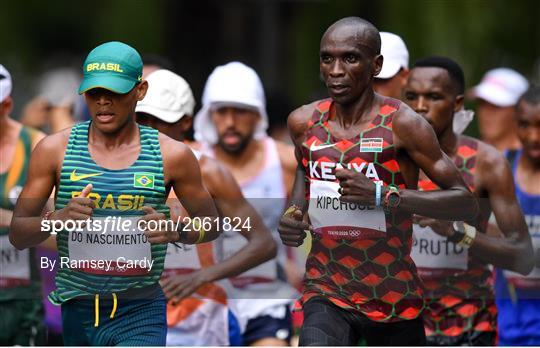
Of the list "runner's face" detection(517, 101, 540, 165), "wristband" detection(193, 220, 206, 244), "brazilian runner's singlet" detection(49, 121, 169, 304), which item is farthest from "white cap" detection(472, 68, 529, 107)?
"brazilian runner's singlet" detection(49, 121, 169, 304)

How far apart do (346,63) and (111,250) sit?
4.25ft

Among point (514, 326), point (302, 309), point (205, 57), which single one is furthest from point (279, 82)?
point (302, 309)

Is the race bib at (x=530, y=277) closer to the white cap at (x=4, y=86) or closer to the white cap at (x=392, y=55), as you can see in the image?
the white cap at (x=392, y=55)

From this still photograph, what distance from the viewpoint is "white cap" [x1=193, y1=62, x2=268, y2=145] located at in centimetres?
825

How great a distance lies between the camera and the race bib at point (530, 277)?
671cm

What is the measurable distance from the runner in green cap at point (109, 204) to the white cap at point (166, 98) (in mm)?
1021

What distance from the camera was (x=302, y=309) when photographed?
6.05 metres

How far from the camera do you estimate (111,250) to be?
19.0ft

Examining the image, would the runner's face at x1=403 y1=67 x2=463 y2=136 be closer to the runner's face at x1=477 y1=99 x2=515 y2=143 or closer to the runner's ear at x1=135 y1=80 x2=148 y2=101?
the runner's ear at x1=135 y1=80 x2=148 y2=101

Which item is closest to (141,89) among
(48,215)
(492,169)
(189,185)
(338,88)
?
(189,185)

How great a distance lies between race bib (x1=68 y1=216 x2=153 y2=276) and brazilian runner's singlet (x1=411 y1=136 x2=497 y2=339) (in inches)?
55.7

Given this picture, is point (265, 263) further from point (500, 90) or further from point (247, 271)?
point (500, 90)

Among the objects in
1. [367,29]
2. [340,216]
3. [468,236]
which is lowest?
[468,236]

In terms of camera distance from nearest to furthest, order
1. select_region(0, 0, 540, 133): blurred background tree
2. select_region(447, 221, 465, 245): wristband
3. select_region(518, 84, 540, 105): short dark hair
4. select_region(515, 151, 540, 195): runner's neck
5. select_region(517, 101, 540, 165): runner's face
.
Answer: select_region(447, 221, 465, 245): wristband → select_region(515, 151, 540, 195): runner's neck → select_region(517, 101, 540, 165): runner's face → select_region(518, 84, 540, 105): short dark hair → select_region(0, 0, 540, 133): blurred background tree
